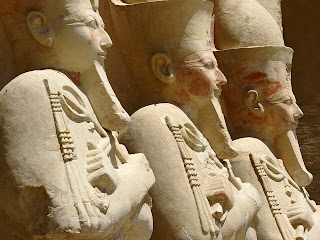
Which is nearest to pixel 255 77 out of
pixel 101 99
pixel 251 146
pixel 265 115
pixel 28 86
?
pixel 265 115

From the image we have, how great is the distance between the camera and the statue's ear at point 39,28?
5023mm

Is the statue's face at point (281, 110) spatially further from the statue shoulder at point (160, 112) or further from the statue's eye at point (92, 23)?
the statue's eye at point (92, 23)

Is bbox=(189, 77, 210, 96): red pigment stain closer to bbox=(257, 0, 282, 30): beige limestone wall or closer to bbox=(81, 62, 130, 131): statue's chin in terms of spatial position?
bbox=(81, 62, 130, 131): statue's chin

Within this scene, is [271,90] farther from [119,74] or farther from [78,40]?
[78,40]

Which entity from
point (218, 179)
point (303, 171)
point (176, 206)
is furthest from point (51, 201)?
point (303, 171)

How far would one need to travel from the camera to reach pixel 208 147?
625cm

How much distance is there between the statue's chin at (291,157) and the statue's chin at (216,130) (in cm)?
114

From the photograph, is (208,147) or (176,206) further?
(208,147)

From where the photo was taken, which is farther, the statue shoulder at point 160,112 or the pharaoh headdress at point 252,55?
the pharaoh headdress at point 252,55

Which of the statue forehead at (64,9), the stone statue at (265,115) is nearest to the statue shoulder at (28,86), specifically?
the statue forehead at (64,9)

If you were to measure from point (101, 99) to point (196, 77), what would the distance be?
112 centimetres

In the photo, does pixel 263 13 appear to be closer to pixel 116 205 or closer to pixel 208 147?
pixel 208 147

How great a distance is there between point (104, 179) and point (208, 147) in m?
1.63

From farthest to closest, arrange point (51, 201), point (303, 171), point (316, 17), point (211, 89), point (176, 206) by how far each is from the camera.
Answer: point (316, 17), point (303, 171), point (211, 89), point (176, 206), point (51, 201)
